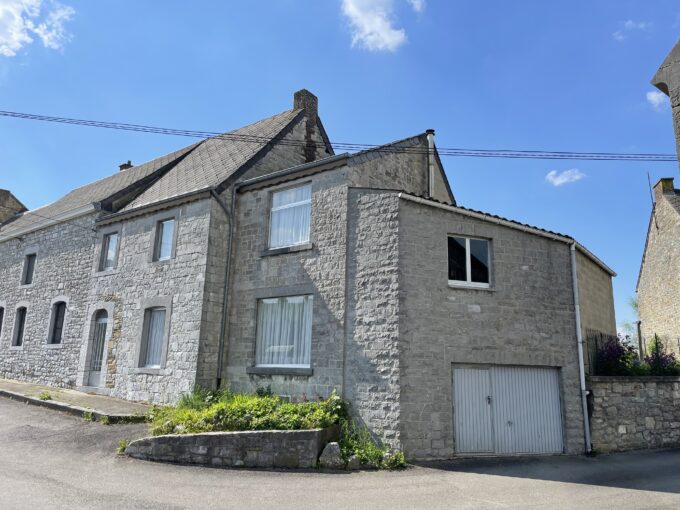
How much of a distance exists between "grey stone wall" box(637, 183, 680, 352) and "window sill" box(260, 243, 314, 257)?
685 inches

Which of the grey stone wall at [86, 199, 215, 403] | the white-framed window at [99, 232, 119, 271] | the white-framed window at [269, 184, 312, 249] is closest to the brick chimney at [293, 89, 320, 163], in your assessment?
the white-framed window at [269, 184, 312, 249]

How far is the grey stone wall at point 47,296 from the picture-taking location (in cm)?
1599

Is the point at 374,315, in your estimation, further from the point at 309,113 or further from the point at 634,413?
the point at 309,113

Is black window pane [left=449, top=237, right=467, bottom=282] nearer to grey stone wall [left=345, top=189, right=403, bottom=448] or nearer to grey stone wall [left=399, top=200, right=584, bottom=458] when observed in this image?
grey stone wall [left=399, top=200, right=584, bottom=458]

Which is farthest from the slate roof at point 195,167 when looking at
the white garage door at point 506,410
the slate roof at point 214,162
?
the white garage door at point 506,410

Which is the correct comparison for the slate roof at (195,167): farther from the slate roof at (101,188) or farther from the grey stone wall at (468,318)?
the grey stone wall at (468,318)

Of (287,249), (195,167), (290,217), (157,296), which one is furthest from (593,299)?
(195,167)

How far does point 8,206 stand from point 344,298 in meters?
23.6

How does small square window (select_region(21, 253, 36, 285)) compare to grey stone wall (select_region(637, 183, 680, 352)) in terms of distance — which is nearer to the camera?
small square window (select_region(21, 253, 36, 285))

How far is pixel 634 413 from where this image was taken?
10.8 meters

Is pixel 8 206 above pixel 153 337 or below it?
above

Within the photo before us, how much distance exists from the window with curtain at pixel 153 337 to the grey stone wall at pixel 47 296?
3472mm

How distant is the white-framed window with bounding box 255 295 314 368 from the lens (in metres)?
11.2

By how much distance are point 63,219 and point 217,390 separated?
1002 cm
